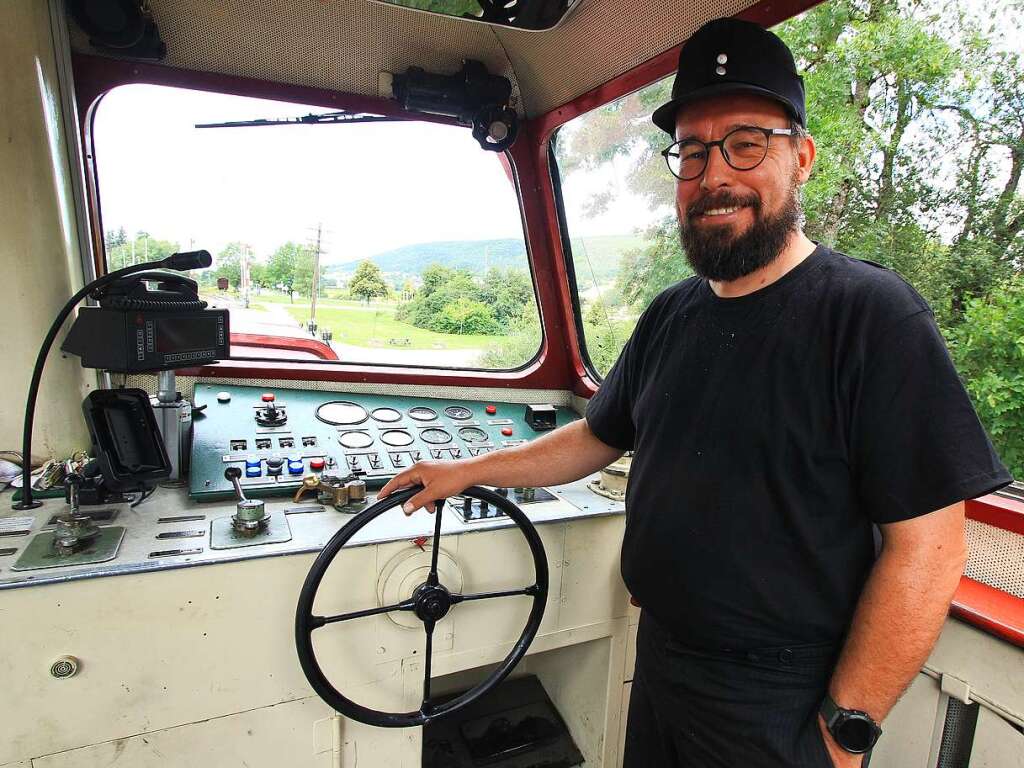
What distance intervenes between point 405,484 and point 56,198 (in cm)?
117

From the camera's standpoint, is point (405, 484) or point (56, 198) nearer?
point (405, 484)

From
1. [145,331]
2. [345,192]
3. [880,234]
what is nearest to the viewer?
[145,331]

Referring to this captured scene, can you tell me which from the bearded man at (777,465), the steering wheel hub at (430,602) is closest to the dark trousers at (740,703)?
the bearded man at (777,465)

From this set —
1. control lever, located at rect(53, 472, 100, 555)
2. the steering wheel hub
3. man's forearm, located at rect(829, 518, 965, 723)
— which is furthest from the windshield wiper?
man's forearm, located at rect(829, 518, 965, 723)

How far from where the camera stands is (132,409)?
1397 millimetres

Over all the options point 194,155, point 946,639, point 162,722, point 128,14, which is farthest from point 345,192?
point 946,639

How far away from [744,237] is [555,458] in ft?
2.03

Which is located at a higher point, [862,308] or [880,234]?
[880,234]

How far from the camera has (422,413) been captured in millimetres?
2072

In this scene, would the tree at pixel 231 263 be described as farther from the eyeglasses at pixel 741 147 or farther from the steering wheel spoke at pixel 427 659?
the eyeglasses at pixel 741 147

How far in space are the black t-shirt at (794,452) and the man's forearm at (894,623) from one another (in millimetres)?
54

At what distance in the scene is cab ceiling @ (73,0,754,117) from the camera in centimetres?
167

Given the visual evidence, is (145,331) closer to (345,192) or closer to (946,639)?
(345,192)

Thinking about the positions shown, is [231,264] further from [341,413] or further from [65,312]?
[65,312]
